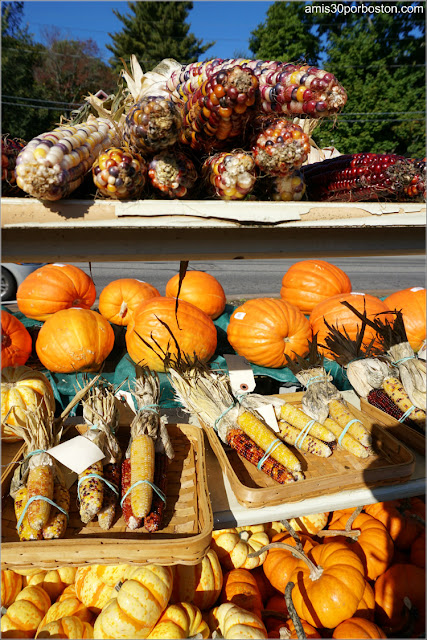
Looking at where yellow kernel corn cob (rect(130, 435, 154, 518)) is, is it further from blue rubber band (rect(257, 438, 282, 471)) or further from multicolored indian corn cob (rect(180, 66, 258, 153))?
multicolored indian corn cob (rect(180, 66, 258, 153))

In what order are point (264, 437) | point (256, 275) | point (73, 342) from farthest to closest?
1. point (256, 275)
2. point (73, 342)
3. point (264, 437)

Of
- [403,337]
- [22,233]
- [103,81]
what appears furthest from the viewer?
[103,81]

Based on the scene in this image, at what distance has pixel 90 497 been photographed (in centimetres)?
120

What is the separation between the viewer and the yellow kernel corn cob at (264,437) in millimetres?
1386

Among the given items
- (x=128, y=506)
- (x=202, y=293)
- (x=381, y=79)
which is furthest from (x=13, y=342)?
(x=381, y=79)

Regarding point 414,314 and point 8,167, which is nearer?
point 8,167

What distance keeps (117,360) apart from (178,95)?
1.91 m

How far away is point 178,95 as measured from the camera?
1122mm

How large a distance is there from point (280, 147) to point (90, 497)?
1214mm

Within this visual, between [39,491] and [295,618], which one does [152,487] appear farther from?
[295,618]

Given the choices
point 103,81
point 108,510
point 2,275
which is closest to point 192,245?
point 108,510

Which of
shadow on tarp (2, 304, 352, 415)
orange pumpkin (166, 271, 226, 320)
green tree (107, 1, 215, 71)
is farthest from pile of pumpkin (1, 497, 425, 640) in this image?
green tree (107, 1, 215, 71)

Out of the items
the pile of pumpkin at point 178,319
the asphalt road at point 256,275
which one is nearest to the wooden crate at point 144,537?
the pile of pumpkin at point 178,319

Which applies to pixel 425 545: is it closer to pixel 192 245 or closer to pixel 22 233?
pixel 192 245
